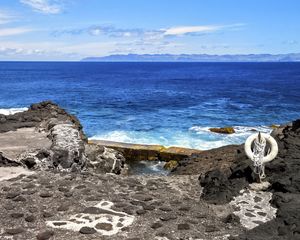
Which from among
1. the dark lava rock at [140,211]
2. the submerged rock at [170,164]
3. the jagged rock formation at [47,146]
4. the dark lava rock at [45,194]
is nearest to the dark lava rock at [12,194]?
the dark lava rock at [45,194]

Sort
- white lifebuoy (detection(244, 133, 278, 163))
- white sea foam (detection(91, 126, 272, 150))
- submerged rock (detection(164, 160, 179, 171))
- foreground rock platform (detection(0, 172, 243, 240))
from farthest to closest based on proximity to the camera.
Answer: white sea foam (detection(91, 126, 272, 150)), submerged rock (detection(164, 160, 179, 171)), white lifebuoy (detection(244, 133, 278, 163)), foreground rock platform (detection(0, 172, 243, 240))

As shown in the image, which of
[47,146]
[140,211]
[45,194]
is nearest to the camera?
[140,211]

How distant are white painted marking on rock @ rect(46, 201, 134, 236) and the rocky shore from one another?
0.02 m

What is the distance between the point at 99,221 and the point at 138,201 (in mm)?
1490

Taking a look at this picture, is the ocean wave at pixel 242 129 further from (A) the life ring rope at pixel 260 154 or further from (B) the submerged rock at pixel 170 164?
(A) the life ring rope at pixel 260 154

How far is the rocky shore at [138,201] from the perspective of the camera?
978 centimetres

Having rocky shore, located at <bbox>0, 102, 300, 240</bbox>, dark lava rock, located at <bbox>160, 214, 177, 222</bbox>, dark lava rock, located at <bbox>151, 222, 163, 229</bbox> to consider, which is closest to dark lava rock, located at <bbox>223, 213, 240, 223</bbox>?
rocky shore, located at <bbox>0, 102, 300, 240</bbox>

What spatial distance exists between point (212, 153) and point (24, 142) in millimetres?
8253

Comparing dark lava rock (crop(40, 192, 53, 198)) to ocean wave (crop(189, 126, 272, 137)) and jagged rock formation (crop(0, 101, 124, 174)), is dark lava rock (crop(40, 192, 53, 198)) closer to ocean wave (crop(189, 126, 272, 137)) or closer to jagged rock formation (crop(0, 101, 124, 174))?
jagged rock formation (crop(0, 101, 124, 174))

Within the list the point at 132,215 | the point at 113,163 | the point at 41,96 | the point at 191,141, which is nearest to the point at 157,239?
the point at 132,215

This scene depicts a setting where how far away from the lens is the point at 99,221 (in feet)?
33.2

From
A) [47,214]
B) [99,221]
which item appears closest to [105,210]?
[99,221]

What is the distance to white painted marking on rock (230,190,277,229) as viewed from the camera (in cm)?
1048

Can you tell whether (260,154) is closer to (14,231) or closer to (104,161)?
(14,231)
